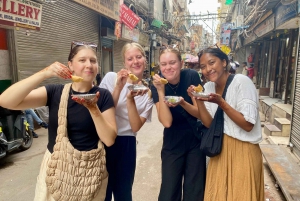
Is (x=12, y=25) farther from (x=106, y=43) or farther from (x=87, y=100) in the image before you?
(x=106, y=43)

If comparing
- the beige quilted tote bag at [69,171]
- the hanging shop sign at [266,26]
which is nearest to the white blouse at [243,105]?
the beige quilted tote bag at [69,171]

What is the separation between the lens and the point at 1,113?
4512mm

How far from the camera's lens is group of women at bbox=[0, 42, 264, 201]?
1.62 metres

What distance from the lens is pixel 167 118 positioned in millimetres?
2043

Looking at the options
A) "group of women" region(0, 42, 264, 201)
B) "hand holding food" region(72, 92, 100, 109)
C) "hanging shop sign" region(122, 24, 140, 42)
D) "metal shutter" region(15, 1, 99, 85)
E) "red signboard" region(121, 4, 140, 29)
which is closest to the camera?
"hand holding food" region(72, 92, 100, 109)

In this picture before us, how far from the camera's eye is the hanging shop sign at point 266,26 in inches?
306

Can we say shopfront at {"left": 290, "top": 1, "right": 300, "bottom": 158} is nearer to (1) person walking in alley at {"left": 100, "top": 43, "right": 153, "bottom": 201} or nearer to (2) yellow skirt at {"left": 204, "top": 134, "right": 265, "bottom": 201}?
(2) yellow skirt at {"left": 204, "top": 134, "right": 265, "bottom": 201}

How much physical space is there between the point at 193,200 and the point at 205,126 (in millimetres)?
696

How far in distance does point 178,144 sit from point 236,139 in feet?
1.71

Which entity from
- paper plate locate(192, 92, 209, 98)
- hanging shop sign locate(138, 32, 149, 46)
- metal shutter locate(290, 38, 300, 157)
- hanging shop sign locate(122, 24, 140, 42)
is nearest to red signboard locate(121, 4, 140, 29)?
hanging shop sign locate(122, 24, 140, 42)

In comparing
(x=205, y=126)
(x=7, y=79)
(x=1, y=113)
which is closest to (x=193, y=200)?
(x=205, y=126)

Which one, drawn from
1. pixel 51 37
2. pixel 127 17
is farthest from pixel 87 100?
pixel 127 17

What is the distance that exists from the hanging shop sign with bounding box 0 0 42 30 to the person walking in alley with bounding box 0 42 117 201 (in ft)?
14.7

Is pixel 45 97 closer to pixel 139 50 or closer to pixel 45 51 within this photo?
pixel 139 50
